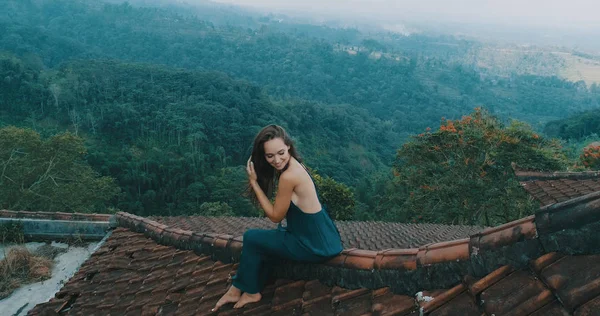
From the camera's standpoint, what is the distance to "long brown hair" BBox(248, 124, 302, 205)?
8.58 feet

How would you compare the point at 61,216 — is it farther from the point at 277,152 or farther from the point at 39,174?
the point at 39,174

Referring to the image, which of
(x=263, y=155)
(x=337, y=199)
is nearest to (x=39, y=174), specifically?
(x=337, y=199)

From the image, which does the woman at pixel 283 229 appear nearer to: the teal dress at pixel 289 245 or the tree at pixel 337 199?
the teal dress at pixel 289 245

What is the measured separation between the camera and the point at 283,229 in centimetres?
275

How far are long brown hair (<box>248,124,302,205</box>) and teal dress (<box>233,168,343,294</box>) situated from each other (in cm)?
28

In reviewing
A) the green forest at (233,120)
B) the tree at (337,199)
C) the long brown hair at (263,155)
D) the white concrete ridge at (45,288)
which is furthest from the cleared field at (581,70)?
the long brown hair at (263,155)

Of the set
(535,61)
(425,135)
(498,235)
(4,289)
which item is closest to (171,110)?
(425,135)

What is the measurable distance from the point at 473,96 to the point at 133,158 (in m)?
95.3

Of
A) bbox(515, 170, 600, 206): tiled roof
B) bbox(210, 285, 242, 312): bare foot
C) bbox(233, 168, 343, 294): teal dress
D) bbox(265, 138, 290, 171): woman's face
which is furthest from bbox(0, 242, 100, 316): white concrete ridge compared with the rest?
bbox(515, 170, 600, 206): tiled roof

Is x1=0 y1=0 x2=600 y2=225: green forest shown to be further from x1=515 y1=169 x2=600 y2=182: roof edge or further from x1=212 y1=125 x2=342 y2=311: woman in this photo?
x1=515 y1=169 x2=600 y2=182: roof edge

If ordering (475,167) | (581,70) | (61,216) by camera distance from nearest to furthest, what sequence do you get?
(61,216)
(475,167)
(581,70)

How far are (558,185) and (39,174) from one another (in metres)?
21.8

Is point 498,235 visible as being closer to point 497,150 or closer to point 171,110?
point 497,150

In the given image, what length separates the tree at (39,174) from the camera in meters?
19.4
